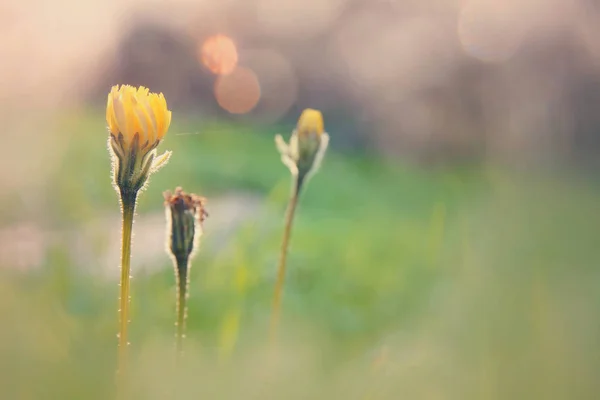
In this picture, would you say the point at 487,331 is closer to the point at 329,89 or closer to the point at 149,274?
the point at 149,274

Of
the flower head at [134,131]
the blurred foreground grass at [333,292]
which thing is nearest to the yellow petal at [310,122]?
the blurred foreground grass at [333,292]

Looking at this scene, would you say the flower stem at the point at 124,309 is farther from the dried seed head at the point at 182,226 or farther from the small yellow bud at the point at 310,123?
the small yellow bud at the point at 310,123

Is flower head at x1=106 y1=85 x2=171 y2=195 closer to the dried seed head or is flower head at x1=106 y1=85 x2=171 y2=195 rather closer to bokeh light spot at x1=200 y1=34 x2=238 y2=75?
the dried seed head

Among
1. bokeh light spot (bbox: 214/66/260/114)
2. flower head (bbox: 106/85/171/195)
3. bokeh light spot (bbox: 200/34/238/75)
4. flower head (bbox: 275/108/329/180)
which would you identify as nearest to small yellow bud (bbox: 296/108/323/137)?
flower head (bbox: 275/108/329/180)

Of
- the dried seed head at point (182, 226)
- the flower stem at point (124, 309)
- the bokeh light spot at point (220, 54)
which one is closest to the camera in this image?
the flower stem at point (124, 309)

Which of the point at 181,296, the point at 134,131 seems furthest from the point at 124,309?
the point at 134,131

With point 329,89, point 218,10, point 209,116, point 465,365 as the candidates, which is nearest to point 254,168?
point 209,116
